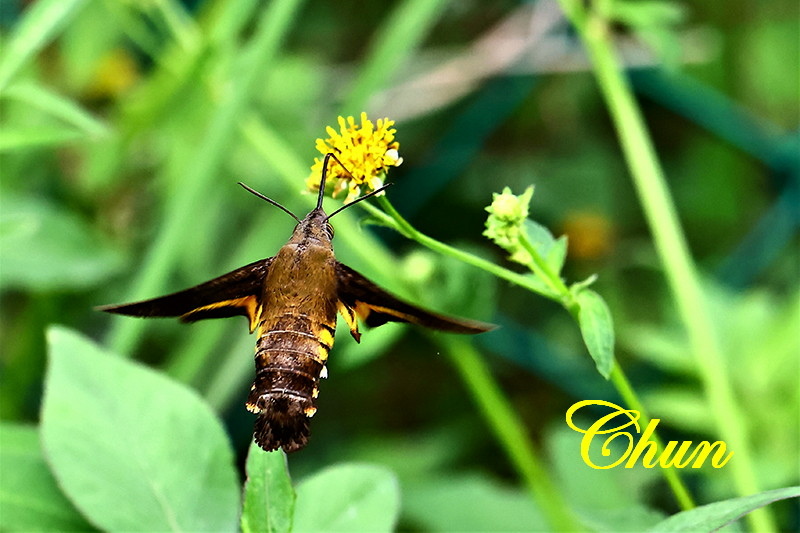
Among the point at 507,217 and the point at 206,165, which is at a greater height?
the point at 206,165

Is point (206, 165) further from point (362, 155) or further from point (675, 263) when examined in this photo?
point (675, 263)

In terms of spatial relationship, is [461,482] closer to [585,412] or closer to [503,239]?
[585,412]

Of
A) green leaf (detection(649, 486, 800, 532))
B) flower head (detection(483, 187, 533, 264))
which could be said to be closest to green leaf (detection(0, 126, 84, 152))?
flower head (detection(483, 187, 533, 264))

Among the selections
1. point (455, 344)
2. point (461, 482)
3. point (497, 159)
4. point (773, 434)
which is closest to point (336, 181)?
point (455, 344)

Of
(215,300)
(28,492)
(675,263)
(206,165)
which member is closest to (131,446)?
(28,492)

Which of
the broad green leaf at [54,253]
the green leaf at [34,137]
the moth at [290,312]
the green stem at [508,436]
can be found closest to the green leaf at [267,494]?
the moth at [290,312]

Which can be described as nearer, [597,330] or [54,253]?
[597,330]

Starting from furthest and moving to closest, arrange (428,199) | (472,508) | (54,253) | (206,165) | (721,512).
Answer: (428,199), (54,253), (472,508), (206,165), (721,512)

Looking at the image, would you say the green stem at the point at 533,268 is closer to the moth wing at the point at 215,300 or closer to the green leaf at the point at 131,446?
the moth wing at the point at 215,300
